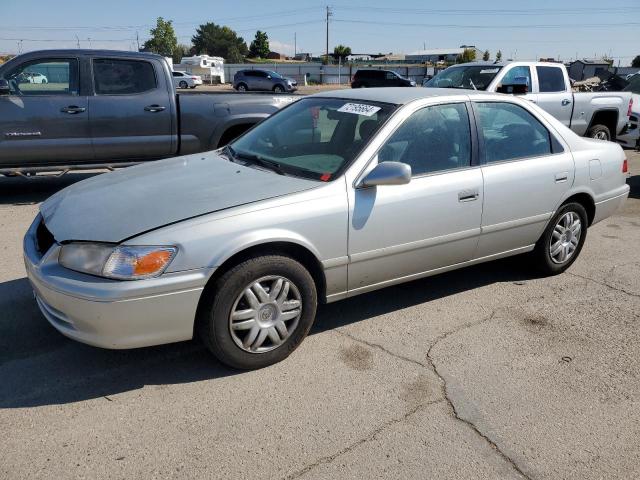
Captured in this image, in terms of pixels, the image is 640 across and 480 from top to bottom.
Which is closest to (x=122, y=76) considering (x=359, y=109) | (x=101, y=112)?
(x=101, y=112)

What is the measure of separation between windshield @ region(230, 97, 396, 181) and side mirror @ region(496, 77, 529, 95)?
20.6 ft

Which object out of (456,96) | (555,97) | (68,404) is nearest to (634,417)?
(456,96)

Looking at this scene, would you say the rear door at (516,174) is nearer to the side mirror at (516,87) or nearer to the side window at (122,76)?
the side window at (122,76)

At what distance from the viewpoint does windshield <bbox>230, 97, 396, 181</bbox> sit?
363 centimetres

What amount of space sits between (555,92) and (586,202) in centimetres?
616

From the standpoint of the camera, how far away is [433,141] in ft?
12.8

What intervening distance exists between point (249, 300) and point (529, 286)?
2696mm

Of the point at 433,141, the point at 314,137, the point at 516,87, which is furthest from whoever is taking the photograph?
the point at 516,87

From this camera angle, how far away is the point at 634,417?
294 centimetres

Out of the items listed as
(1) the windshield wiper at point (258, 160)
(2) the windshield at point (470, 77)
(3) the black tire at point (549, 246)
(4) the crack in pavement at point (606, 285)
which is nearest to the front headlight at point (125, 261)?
(1) the windshield wiper at point (258, 160)

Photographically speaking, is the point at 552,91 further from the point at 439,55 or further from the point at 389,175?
the point at 439,55

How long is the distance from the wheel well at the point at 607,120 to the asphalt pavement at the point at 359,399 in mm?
7622

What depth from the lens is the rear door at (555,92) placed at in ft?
32.9

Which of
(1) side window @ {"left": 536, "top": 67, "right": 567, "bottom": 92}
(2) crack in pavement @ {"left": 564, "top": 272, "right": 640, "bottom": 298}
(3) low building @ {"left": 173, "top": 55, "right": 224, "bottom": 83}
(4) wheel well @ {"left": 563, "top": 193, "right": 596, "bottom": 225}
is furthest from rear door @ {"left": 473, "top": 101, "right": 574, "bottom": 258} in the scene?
(3) low building @ {"left": 173, "top": 55, "right": 224, "bottom": 83}
